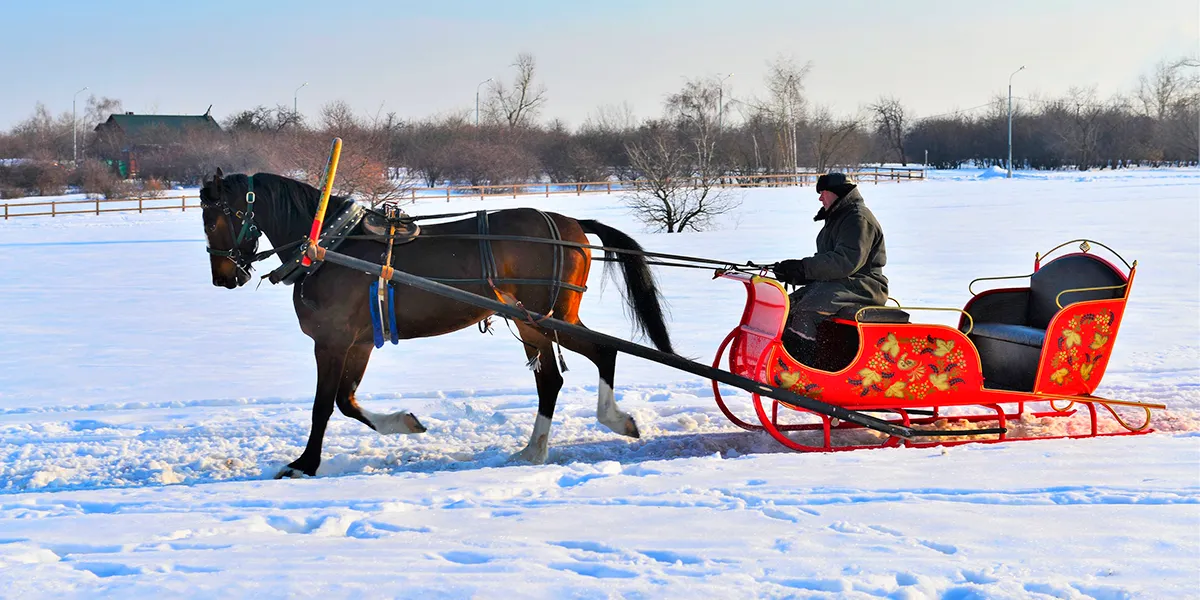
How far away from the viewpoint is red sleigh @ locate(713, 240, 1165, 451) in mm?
5938

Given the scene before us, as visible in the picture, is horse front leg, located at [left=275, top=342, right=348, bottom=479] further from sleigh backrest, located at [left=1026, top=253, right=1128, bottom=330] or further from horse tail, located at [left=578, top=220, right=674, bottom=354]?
sleigh backrest, located at [left=1026, top=253, right=1128, bottom=330]

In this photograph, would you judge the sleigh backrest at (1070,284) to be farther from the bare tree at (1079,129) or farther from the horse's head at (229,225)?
the bare tree at (1079,129)

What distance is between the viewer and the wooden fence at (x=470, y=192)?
3747cm

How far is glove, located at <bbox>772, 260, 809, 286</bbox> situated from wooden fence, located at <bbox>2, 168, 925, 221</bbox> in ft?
76.1

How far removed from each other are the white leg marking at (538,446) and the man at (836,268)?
1475 mm

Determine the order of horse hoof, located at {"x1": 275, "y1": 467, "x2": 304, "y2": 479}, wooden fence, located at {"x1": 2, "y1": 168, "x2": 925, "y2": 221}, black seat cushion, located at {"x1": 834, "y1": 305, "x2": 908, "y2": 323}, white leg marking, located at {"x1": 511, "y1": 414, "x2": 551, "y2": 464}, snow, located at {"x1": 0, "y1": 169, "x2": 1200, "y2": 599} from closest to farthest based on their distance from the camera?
snow, located at {"x1": 0, "y1": 169, "x2": 1200, "y2": 599} < horse hoof, located at {"x1": 275, "y1": 467, "x2": 304, "y2": 479} < black seat cushion, located at {"x1": 834, "y1": 305, "x2": 908, "y2": 323} < white leg marking, located at {"x1": 511, "y1": 414, "x2": 551, "y2": 464} < wooden fence, located at {"x1": 2, "y1": 168, "x2": 925, "y2": 221}

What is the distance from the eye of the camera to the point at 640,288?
6.77 m

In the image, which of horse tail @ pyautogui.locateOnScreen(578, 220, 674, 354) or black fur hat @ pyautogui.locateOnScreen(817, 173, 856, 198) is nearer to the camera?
black fur hat @ pyautogui.locateOnScreen(817, 173, 856, 198)

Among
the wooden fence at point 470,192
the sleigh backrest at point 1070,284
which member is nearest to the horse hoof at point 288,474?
the sleigh backrest at point 1070,284

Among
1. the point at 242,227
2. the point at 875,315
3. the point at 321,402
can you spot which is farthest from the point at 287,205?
the point at 875,315

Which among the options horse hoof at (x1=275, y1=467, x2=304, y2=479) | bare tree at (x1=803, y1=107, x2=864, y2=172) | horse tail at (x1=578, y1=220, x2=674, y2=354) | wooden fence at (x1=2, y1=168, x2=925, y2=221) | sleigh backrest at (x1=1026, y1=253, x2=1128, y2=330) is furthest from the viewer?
bare tree at (x1=803, y1=107, x2=864, y2=172)

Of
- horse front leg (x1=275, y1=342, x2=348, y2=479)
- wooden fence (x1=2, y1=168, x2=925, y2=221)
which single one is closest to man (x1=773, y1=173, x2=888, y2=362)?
horse front leg (x1=275, y1=342, x2=348, y2=479)

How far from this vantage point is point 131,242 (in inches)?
1054

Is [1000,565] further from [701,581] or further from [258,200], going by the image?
[258,200]
